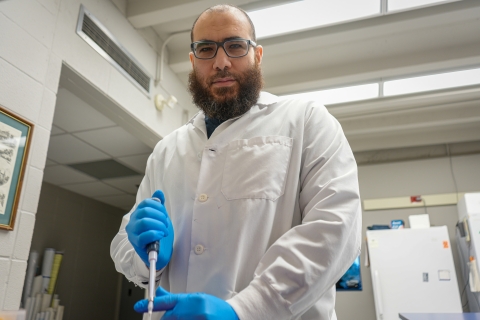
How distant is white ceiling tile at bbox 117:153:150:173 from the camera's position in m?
3.89

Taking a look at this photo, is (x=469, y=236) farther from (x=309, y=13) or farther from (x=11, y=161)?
(x=11, y=161)

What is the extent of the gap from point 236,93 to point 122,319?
594cm

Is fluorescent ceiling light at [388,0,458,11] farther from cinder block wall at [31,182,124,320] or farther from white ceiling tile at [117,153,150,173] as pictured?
cinder block wall at [31,182,124,320]

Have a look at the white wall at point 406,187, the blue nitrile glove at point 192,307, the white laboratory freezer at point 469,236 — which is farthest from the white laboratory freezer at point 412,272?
the blue nitrile glove at point 192,307

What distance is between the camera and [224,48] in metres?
0.98

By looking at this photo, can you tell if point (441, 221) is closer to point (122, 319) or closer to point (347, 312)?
point (347, 312)

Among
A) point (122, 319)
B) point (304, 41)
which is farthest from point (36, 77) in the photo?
point (122, 319)

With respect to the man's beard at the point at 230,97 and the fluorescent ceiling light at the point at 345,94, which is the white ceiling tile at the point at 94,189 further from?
the man's beard at the point at 230,97

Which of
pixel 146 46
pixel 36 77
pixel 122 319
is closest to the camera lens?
pixel 36 77

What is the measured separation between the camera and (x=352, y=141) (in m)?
4.68

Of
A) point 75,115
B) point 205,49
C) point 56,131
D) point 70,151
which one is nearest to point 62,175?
point 70,151

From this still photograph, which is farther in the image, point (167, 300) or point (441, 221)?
point (441, 221)

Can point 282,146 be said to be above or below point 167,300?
above

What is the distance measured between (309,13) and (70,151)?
2.61 meters
